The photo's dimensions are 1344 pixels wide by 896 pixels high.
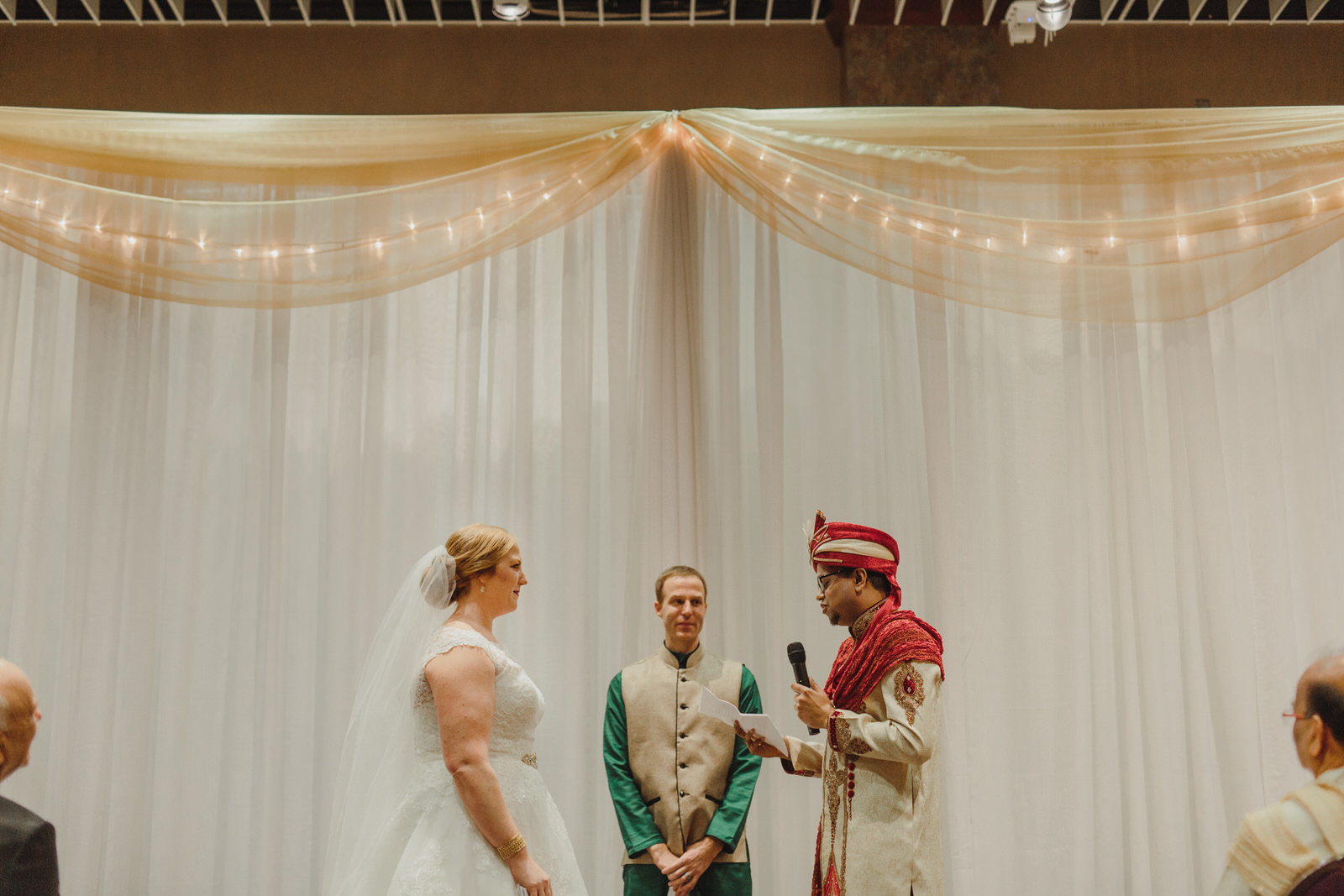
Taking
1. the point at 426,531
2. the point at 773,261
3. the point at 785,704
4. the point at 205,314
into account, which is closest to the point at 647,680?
the point at 785,704

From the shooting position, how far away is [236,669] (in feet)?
13.0

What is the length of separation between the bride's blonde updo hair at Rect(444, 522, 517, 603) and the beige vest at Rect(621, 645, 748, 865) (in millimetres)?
806

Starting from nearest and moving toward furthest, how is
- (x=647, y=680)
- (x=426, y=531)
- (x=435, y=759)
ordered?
(x=435, y=759)
(x=647, y=680)
(x=426, y=531)

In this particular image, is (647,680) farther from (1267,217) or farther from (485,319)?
(1267,217)

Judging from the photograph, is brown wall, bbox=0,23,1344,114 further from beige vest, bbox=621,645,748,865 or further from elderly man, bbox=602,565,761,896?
beige vest, bbox=621,645,748,865

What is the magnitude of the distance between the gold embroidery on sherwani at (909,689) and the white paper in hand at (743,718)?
400 millimetres

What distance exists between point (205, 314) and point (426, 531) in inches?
46.8

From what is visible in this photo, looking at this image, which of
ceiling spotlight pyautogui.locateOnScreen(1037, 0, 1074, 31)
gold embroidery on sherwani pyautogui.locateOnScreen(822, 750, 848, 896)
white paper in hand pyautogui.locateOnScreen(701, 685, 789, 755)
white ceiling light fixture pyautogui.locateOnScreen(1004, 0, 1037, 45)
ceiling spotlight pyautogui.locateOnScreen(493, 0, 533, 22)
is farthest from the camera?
ceiling spotlight pyautogui.locateOnScreen(493, 0, 533, 22)

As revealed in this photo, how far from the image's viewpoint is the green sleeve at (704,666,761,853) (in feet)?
10.6

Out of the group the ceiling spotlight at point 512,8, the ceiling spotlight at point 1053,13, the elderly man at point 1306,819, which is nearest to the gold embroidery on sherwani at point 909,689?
the elderly man at point 1306,819

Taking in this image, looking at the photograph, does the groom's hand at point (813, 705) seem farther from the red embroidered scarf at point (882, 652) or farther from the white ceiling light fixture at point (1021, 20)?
the white ceiling light fixture at point (1021, 20)

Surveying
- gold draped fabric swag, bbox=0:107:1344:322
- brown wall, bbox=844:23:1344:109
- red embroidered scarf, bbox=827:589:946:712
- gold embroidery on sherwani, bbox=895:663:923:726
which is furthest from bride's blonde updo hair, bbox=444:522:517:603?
brown wall, bbox=844:23:1344:109

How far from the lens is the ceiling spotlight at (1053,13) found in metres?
4.08

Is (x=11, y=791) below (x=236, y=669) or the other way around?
below
